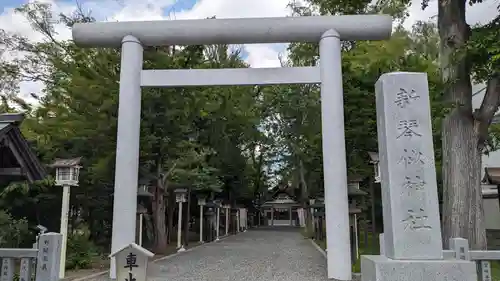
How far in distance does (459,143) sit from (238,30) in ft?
17.8

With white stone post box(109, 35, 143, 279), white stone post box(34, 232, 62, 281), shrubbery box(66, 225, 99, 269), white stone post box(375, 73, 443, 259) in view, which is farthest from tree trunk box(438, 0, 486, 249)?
shrubbery box(66, 225, 99, 269)

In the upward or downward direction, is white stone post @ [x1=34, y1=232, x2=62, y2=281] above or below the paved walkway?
above

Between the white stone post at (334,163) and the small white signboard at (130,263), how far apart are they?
158 inches

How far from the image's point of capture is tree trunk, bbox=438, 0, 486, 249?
880cm

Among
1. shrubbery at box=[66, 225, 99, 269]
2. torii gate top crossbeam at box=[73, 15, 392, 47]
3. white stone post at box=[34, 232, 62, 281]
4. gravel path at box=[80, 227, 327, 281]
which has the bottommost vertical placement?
gravel path at box=[80, 227, 327, 281]

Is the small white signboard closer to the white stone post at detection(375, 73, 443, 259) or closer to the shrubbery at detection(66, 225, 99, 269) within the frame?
the white stone post at detection(375, 73, 443, 259)

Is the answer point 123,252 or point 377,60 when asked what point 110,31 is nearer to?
point 123,252

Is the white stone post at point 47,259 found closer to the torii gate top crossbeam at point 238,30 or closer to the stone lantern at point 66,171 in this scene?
the stone lantern at point 66,171

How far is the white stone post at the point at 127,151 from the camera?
805cm

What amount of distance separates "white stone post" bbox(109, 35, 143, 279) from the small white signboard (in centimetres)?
298

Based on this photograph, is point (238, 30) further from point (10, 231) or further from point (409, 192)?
point (10, 231)

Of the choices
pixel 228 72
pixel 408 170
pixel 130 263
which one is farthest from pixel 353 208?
pixel 130 263

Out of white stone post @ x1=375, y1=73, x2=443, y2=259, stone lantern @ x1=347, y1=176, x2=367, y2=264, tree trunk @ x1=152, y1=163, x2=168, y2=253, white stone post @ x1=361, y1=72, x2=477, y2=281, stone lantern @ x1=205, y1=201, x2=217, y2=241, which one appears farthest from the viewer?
stone lantern @ x1=205, y1=201, x2=217, y2=241

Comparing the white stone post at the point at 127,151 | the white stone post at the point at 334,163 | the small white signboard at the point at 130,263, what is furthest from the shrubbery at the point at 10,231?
the white stone post at the point at 334,163
